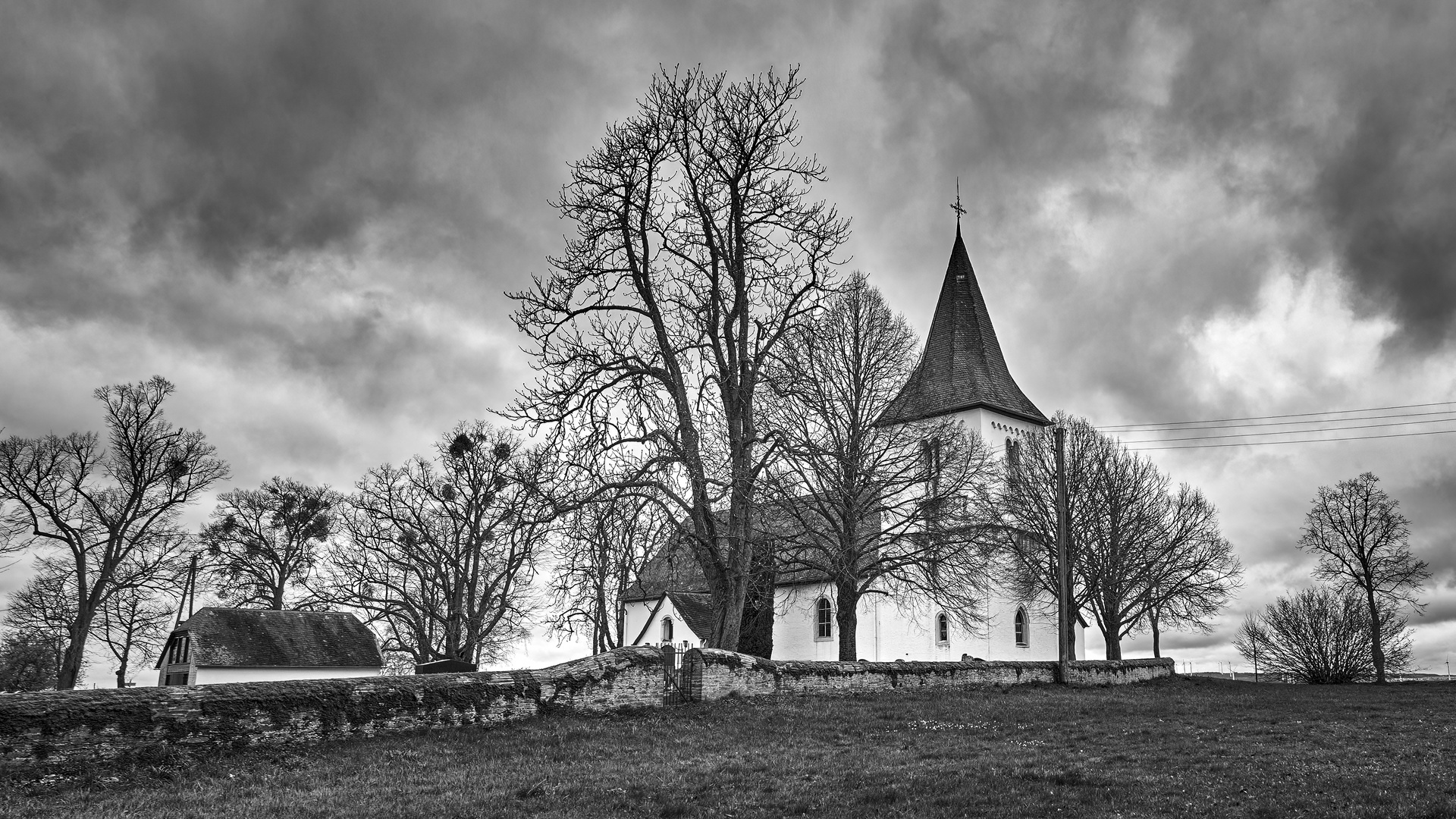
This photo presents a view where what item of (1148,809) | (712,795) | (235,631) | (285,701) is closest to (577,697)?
(285,701)

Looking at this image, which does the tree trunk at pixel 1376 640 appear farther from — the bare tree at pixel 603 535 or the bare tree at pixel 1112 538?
the bare tree at pixel 603 535

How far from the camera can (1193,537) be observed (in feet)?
124

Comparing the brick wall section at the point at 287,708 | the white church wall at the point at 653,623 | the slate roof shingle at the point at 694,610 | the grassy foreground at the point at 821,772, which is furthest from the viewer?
the white church wall at the point at 653,623

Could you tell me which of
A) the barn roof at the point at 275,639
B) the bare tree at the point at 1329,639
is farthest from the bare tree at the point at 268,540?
the bare tree at the point at 1329,639

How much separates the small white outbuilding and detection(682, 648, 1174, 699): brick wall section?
69.7 ft

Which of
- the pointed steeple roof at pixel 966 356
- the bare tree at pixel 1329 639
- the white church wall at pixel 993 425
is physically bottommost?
the bare tree at pixel 1329 639

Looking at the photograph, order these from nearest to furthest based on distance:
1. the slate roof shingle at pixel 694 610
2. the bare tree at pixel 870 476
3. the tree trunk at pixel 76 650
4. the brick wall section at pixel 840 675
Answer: the brick wall section at pixel 840 675, the bare tree at pixel 870 476, the tree trunk at pixel 76 650, the slate roof shingle at pixel 694 610

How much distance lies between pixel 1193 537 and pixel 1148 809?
107 feet

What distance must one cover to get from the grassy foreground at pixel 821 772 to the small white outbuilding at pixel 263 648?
81.2 ft

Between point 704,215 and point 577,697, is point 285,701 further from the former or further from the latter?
point 704,215

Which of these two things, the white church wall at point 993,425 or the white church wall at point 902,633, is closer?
the white church wall at point 902,633

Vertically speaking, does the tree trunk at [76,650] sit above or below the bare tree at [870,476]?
below

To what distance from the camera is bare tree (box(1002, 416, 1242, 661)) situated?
118 ft

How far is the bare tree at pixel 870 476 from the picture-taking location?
25.0m
